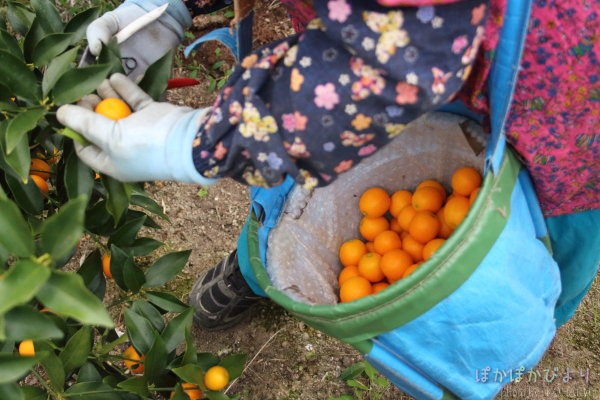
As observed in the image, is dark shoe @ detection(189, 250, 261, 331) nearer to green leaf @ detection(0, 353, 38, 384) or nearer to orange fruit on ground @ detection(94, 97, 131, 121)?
orange fruit on ground @ detection(94, 97, 131, 121)

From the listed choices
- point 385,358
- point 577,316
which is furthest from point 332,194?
point 577,316

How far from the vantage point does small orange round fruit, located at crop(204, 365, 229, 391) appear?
3.59 feet

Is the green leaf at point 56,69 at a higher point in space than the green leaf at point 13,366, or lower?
higher

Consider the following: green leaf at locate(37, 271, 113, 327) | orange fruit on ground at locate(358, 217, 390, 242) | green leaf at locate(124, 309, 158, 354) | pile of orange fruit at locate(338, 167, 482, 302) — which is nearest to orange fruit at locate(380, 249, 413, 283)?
pile of orange fruit at locate(338, 167, 482, 302)

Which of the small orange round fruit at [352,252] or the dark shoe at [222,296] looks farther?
the dark shoe at [222,296]

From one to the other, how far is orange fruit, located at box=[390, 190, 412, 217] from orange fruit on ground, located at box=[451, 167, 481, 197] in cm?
17

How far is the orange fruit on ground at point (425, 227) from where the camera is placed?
1261 mm

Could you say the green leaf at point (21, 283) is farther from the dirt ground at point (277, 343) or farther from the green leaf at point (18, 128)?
the dirt ground at point (277, 343)

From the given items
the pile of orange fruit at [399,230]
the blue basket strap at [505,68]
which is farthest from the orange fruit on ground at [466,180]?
the blue basket strap at [505,68]

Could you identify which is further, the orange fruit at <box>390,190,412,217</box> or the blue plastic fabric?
the orange fruit at <box>390,190,412,217</box>

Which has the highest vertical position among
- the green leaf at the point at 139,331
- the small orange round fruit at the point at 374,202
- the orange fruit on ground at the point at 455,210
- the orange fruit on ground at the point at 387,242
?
the orange fruit on ground at the point at 455,210

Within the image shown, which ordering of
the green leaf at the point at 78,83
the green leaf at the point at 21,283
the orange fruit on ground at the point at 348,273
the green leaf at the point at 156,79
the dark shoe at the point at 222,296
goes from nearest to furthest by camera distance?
the green leaf at the point at 21,283
the green leaf at the point at 78,83
the green leaf at the point at 156,79
the orange fruit on ground at the point at 348,273
the dark shoe at the point at 222,296

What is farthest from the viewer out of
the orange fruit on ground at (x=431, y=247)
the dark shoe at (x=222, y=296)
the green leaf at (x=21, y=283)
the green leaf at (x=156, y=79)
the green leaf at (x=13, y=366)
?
the dark shoe at (x=222, y=296)

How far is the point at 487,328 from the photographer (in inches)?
37.5
